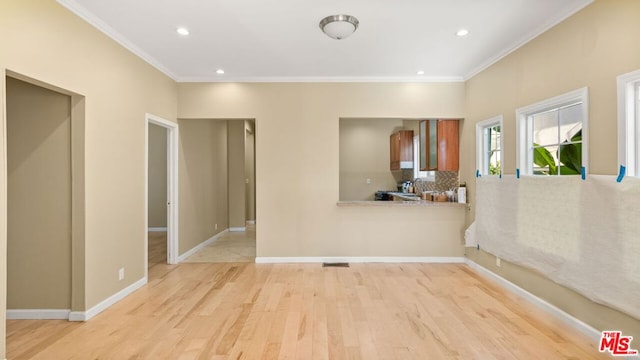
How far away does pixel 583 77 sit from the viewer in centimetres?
274

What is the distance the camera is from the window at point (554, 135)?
2877mm

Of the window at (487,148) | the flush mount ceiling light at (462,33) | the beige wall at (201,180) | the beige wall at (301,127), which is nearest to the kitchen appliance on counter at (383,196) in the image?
the beige wall at (301,127)

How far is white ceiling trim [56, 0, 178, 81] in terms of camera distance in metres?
2.78

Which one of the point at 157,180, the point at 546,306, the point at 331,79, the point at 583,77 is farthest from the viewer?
the point at 157,180

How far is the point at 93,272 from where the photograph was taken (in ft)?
10.2

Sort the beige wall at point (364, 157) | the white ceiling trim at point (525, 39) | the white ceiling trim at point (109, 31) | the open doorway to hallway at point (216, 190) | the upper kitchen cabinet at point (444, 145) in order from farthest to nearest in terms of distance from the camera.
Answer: the beige wall at point (364, 157) < the open doorway to hallway at point (216, 190) < the upper kitchen cabinet at point (444, 145) < the white ceiling trim at point (525, 39) < the white ceiling trim at point (109, 31)

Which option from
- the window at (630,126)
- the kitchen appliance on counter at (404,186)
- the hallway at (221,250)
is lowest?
the hallway at (221,250)

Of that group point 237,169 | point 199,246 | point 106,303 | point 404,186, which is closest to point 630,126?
point 404,186

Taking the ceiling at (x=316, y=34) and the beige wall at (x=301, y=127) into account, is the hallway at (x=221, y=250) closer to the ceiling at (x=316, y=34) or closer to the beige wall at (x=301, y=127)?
the beige wall at (x=301, y=127)

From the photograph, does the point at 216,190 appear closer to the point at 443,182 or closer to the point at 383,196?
the point at 383,196

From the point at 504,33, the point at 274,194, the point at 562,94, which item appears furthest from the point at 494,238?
the point at 274,194

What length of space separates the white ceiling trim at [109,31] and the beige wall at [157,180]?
4.09 metres
